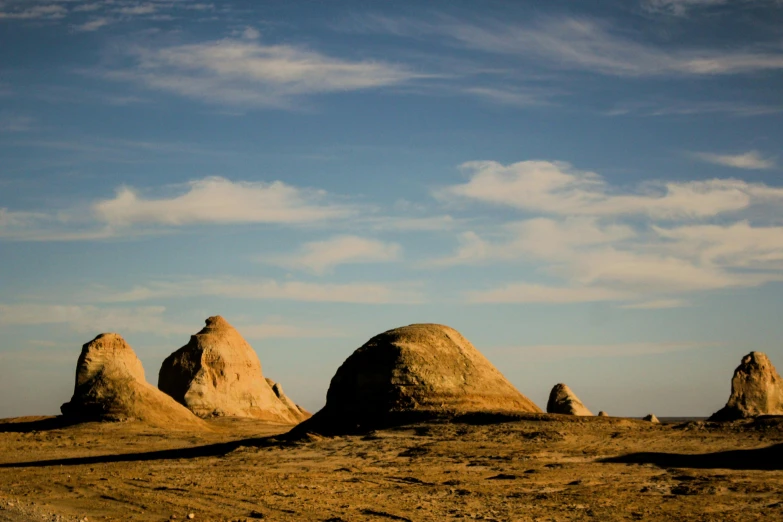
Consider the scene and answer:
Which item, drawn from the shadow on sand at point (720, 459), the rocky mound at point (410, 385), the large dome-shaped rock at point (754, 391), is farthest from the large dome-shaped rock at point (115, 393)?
the shadow on sand at point (720, 459)

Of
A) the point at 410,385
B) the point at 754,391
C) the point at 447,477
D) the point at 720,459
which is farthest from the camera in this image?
the point at 754,391

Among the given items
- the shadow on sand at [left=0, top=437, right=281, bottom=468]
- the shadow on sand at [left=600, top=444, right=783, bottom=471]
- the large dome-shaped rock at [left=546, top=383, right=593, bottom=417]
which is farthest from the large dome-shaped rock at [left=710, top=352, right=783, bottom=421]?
the shadow on sand at [left=0, top=437, right=281, bottom=468]

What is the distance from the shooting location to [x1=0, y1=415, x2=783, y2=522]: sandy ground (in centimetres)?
1238

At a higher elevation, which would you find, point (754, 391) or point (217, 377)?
point (217, 377)

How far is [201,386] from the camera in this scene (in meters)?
40.1

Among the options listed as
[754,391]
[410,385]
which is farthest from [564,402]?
[410,385]

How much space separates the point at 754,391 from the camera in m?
26.9

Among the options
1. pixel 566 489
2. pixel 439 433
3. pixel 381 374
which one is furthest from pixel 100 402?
pixel 566 489

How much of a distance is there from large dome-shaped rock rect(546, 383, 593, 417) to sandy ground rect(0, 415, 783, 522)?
11.9 meters

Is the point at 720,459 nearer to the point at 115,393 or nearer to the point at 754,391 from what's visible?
the point at 754,391

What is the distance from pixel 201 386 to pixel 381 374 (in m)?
18.9

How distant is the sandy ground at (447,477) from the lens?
488 inches

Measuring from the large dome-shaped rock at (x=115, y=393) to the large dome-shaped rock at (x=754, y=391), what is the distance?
18927 mm

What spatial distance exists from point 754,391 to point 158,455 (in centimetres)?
1767
